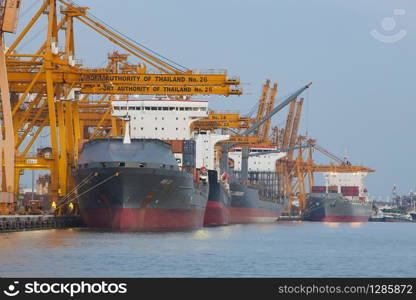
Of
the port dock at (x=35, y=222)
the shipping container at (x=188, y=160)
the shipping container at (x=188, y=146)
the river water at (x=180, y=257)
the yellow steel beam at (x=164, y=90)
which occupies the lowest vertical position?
the river water at (x=180, y=257)

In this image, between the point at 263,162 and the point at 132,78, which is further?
the point at 263,162

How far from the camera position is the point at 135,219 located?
57.3 m

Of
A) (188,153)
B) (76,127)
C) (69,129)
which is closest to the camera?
(69,129)

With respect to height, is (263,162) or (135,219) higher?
(263,162)

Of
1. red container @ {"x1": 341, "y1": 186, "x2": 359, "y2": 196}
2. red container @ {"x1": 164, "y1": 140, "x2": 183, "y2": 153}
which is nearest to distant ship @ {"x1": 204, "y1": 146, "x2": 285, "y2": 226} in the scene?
red container @ {"x1": 164, "y1": 140, "x2": 183, "y2": 153}

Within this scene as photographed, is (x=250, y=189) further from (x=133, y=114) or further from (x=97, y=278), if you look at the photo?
(x=97, y=278)

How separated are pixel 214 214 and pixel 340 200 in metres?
68.4

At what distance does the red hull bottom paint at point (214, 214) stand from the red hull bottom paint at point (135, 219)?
20.4 meters

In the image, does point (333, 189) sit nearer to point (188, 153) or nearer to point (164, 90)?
point (188, 153)

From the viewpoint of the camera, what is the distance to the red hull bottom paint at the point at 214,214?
8288 cm

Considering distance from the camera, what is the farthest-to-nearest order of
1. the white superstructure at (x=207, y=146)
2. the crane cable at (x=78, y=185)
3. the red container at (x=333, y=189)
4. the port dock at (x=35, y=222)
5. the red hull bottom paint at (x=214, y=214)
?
the red container at (x=333, y=189)
the red hull bottom paint at (x=214, y=214)
the white superstructure at (x=207, y=146)
the crane cable at (x=78, y=185)
the port dock at (x=35, y=222)

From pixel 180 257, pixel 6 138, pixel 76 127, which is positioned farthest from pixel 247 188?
pixel 180 257

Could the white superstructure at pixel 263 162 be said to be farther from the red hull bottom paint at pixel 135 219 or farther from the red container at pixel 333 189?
the red hull bottom paint at pixel 135 219

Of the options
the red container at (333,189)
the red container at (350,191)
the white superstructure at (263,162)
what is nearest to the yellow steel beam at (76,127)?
the white superstructure at (263,162)
